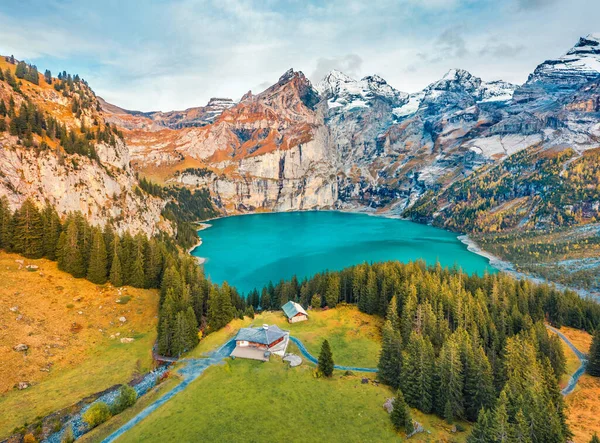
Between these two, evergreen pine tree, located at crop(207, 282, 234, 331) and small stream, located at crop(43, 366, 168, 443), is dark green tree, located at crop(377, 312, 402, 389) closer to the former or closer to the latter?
evergreen pine tree, located at crop(207, 282, 234, 331)

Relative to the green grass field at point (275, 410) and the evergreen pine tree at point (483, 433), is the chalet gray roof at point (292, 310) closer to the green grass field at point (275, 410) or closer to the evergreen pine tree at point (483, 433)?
the green grass field at point (275, 410)

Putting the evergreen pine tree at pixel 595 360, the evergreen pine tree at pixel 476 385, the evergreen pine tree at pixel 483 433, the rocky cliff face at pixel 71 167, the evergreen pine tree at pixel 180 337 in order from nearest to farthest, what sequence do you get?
1. the evergreen pine tree at pixel 483 433
2. the evergreen pine tree at pixel 476 385
3. the evergreen pine tree at pixel 180 337
4. the evergreen pine tree at pixel 595 360
5. the rocky cliff face at pixel 71 167

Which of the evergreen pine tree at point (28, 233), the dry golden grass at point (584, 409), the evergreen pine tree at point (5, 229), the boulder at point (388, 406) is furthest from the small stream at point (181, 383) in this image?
the evergreen pine tree at point (5, 229)

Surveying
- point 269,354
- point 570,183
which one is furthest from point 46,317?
point 570,183

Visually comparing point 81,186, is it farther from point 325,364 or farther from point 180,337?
point 325,364

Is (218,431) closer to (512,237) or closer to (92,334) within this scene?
(92,334)

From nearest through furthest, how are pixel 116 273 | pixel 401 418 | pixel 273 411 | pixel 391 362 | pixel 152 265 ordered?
pixel 401 418 < pixel 273 411 < pixel 391 362 < pixel 116 273 < pixel 152 265

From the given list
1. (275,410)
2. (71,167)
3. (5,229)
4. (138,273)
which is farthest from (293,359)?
(71,167)
